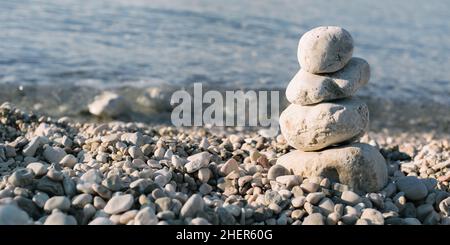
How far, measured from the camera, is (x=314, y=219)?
3666 millimetres

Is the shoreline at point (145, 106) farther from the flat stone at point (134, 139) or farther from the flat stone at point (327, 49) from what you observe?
the flat stone at point (327, 49)

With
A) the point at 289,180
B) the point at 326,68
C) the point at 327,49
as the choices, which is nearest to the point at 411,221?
the point at 289,180

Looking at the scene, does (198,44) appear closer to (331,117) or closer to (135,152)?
(135,152)

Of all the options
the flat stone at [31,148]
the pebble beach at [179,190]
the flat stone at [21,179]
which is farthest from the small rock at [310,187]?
the flat stone at [31,148]

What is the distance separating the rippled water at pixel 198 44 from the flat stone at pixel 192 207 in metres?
7.45

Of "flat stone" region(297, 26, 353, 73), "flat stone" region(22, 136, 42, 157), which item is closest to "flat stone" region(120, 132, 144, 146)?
"flat stone" region(22, 136, 42, 157)

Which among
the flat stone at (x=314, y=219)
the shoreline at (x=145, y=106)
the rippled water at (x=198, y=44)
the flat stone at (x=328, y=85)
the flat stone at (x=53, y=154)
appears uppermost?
the flat stone at (x=328, y=85)

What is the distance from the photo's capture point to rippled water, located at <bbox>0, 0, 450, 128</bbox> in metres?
11.4

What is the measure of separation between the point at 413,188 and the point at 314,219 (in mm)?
1185

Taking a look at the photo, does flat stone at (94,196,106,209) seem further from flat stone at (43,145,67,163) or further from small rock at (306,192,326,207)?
small rock at (306,192,326,207)

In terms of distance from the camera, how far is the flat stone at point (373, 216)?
3.69 m

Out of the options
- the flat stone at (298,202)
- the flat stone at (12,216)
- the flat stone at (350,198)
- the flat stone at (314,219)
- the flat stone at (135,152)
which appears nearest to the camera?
the flat stone at (12,216)

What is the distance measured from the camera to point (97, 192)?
3.66 metres
